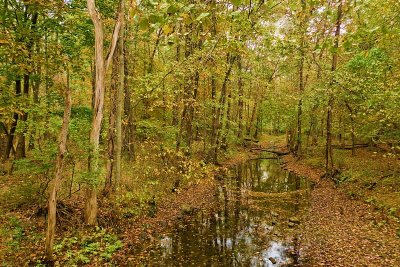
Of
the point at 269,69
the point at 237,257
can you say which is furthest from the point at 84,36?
the point at 269,69

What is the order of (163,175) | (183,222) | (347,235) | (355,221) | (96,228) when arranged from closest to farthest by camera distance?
1. (96,228)
2. (347,235)
3. (355,221)
4. (183,222)
5. (163,175)

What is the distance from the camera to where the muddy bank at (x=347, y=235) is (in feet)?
28.1

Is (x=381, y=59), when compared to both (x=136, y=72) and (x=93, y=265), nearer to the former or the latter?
(x=93, y=265)

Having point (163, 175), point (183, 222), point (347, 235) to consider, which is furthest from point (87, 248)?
point (347, 235)

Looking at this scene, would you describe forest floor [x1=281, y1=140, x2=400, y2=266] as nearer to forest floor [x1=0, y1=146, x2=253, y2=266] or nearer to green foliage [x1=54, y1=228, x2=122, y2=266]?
forest floor [x1=0, y1=146, x2=253, y2=266]

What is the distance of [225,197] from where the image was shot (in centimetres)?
1605

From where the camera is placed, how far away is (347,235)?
1030cm

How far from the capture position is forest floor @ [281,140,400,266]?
8.76m

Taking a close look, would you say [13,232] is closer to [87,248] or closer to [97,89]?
[87,248]

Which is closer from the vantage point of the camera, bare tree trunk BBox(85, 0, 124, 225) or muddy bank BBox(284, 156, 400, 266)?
muddy bank BBox(284, 156, 400, 266)

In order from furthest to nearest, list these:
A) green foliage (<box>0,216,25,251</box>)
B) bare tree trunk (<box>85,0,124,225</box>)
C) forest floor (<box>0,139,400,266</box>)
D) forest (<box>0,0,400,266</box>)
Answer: bare tree trunk (<box>85,0,124,225</box>) < forest floor (<box>0,139,400,266</box>) < green foliage (<box>0,216,25,251</box>) < forest (<box>0,0,400,266</box>)

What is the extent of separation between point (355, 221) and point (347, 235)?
5.00 feet

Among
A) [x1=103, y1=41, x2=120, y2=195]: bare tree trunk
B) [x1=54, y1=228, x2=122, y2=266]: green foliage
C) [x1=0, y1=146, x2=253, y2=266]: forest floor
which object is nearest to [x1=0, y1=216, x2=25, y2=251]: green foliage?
[x1=0, y1=146, x2=253, y2=266]: forest floor

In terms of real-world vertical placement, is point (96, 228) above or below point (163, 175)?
below
